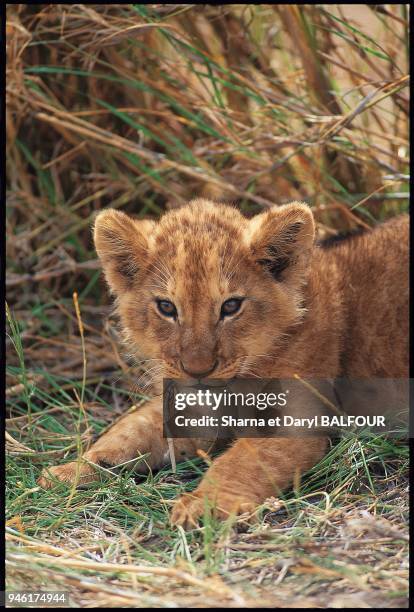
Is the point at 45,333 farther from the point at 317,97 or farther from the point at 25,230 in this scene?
the point at 317,97

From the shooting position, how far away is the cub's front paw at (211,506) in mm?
3748

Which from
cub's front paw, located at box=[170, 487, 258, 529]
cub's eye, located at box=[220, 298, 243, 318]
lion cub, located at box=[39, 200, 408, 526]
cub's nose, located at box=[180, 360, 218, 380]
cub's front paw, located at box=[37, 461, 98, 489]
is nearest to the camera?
cub's front paw, located at box=[170, 487, 258, 529]

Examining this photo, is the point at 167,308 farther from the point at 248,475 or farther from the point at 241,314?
the point at 248,475

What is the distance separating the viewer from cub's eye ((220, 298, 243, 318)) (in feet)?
13.5

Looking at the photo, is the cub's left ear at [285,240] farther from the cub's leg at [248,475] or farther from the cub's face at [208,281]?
the cub's leg at [248,475]

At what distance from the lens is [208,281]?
13.3 ft

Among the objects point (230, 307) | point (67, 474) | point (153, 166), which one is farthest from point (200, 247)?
point (153, 166)

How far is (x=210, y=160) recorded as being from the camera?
6.32 metres

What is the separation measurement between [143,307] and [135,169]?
2.21 m

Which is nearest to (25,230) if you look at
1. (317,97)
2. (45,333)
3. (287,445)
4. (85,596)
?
(45,333)

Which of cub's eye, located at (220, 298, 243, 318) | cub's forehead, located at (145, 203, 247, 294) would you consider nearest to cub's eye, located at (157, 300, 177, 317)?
cub's forehead, located at (145, 203, 247, 294)

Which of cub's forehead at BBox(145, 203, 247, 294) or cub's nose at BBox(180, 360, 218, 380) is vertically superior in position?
cub's forehead at BBox(145, 203, 247, 294)

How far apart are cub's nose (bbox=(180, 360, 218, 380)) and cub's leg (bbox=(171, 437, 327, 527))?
37 cm

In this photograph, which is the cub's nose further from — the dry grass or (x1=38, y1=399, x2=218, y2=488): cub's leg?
(x1=38, y1=399, x2=218, y2=488): cub's leg
